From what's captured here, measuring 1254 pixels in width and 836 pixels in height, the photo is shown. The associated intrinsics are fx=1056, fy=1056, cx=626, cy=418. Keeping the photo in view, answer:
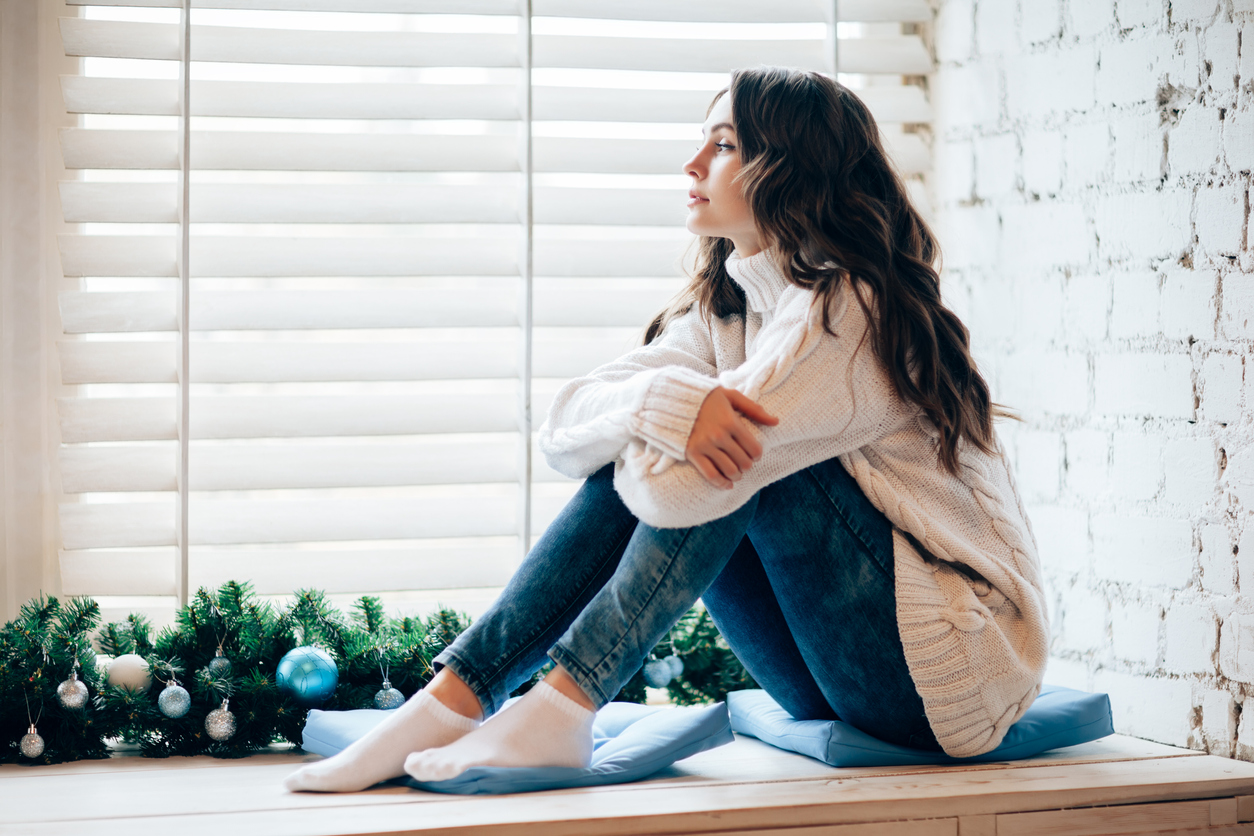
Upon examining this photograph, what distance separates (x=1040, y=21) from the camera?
5.82 feet

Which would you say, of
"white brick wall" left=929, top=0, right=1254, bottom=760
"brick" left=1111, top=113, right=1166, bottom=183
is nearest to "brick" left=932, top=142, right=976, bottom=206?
"white brick wall" left=929, top=0, right=1254, bottom=760

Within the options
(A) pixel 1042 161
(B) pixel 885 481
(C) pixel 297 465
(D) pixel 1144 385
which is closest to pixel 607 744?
(B) pixel 885 481

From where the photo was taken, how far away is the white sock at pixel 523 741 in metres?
1.23

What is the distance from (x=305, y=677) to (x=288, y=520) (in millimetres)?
332

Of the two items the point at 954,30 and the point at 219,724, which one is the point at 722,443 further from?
the point at 954,30

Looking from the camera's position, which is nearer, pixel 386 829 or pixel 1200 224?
pixel 386 829

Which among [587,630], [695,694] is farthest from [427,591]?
[587,630]

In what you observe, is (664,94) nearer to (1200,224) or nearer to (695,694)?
(1200,224)

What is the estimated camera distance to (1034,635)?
4.43 ft

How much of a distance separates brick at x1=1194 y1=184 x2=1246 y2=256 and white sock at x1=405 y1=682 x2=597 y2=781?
107cm

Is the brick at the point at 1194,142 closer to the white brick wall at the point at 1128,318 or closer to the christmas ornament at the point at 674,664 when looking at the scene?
the white brick wall at the point at 1128,318

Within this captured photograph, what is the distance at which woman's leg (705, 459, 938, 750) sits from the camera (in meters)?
1.31

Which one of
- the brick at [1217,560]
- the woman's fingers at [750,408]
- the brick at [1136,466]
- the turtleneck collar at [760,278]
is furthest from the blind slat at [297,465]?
the brick at [1217,560]

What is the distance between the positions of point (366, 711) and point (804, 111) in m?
1.06
